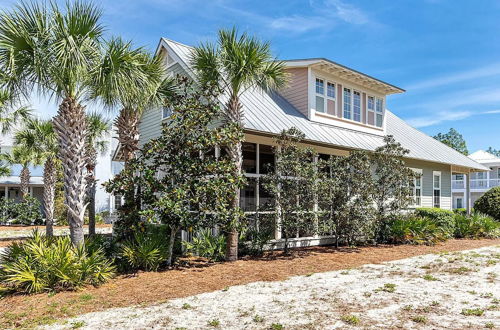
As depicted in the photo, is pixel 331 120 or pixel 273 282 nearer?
pixel 273 282

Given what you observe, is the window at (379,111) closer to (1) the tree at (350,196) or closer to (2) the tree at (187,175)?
(1) the tree at (350,196)

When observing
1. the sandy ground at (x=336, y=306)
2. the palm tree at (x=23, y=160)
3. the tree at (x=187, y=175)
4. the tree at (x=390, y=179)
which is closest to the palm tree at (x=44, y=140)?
the palm tree at (x=23, y=160)

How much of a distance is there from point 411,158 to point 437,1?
25.2ft

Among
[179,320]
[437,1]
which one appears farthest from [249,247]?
[437,1]

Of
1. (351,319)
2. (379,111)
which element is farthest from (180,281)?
(379,111)

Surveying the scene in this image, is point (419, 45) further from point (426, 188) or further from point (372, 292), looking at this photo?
point (372, 292)

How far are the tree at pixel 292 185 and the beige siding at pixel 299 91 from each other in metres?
3.88

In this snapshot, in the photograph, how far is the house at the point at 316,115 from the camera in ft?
39.6

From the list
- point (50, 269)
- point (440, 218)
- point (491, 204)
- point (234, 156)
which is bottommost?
point (50, 269)

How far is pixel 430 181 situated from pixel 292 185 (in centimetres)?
1246

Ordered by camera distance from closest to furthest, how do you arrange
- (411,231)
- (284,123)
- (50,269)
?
(50,269)
(284,123)
(411,231)

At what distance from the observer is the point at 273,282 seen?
25.7 ft

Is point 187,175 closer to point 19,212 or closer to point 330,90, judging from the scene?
point 330,90

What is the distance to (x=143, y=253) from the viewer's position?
873cm
